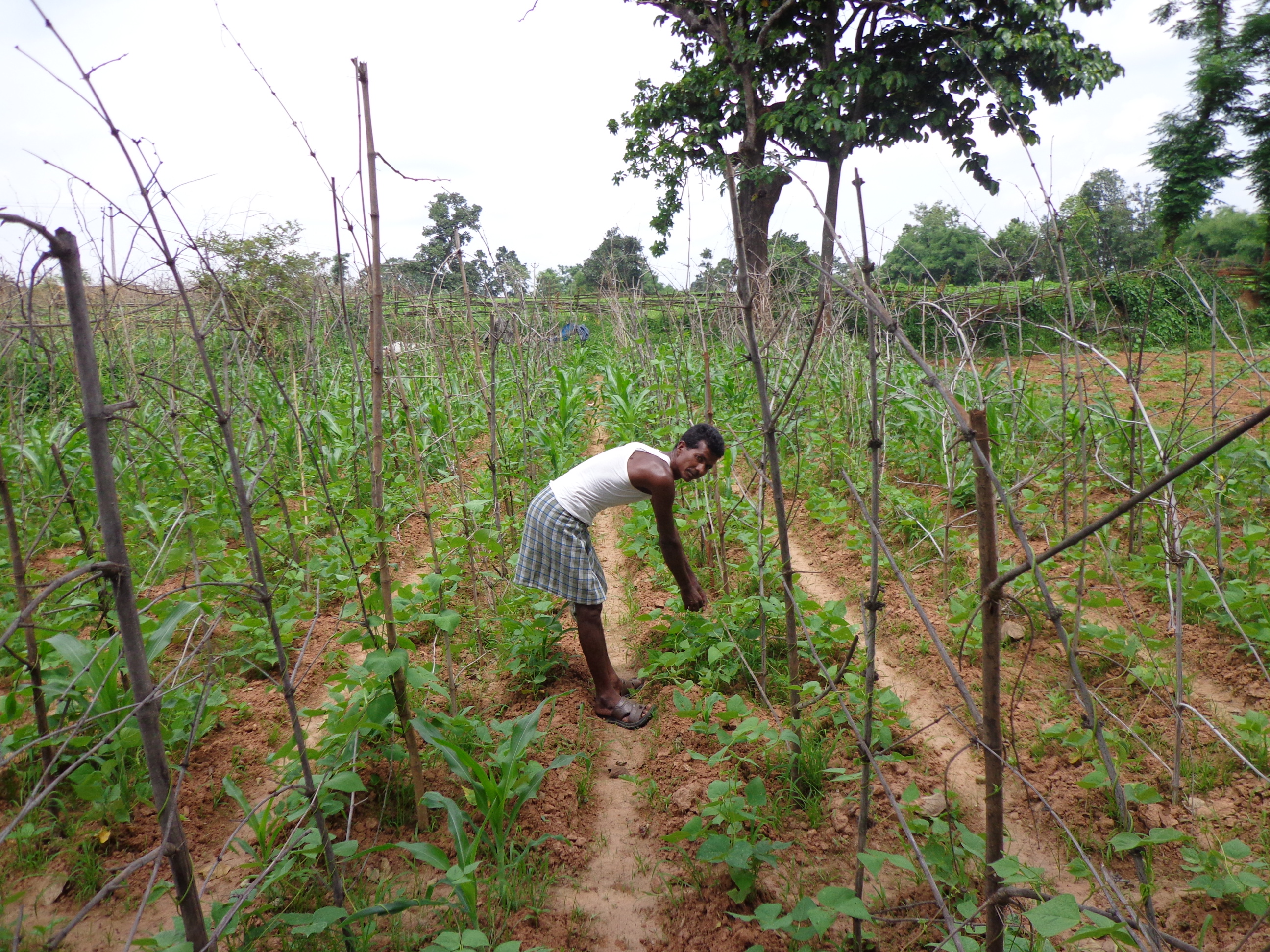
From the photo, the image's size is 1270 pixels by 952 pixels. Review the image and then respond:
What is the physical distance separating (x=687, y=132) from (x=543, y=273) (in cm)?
852

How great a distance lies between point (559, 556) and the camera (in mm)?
2959

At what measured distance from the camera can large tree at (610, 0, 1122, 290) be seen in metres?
11.2

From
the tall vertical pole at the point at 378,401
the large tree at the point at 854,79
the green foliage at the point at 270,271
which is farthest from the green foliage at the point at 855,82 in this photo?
the tall vertical pole at the point at 378,401

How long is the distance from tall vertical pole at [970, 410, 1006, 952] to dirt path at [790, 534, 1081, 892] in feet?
0.55

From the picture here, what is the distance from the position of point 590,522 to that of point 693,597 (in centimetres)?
59

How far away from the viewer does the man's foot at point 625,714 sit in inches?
112

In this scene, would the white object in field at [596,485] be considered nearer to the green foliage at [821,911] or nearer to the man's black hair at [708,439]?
the man's black hair at [708,439]

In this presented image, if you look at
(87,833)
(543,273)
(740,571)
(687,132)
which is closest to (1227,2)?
(687,132)

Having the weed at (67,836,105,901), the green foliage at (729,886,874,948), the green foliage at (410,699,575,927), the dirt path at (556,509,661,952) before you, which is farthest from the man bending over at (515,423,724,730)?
the weed at (67,836,105,901)

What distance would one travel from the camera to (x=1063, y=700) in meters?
2.72

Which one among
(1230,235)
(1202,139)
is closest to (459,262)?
(1202,139)

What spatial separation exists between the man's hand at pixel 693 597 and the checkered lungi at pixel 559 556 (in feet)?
1.25

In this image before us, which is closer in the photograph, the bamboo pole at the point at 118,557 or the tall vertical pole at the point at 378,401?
the bamboo pole at the point at 118,557

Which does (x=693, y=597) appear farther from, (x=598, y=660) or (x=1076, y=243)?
(x=1076, y=243)
